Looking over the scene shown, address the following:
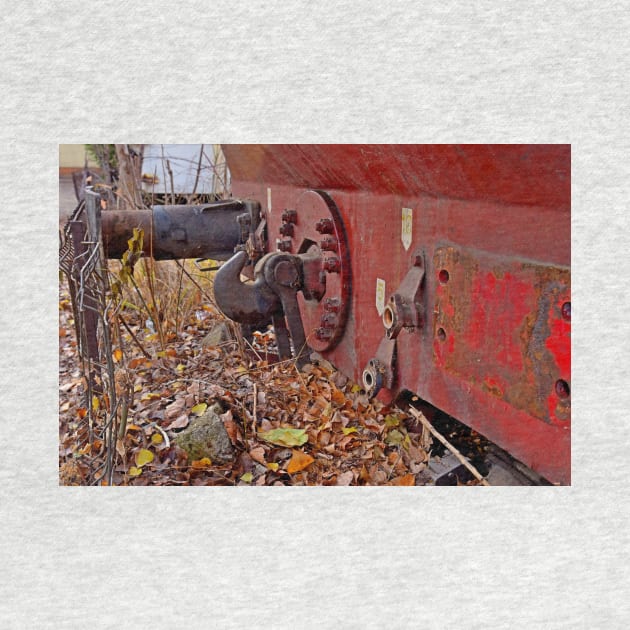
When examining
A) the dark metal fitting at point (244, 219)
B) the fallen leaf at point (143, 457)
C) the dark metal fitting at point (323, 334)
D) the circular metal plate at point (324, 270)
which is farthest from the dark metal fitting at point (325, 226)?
the fallen leaf at point (143, 457)

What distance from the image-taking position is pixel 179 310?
327 centimetres

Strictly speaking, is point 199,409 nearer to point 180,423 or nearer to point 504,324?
point 180,423

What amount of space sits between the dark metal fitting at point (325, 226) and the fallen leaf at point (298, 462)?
743mm

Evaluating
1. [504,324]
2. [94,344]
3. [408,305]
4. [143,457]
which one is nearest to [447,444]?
[408,305]

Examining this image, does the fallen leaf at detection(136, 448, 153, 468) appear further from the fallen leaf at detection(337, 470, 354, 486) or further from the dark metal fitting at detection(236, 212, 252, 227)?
the dark metal fitting at detection(236, 212, 252, 227)

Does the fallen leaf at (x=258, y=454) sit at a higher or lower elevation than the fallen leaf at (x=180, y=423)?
lower

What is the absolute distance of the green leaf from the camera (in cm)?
221

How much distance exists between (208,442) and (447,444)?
71 centimetres

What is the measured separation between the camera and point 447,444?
2.03 meters

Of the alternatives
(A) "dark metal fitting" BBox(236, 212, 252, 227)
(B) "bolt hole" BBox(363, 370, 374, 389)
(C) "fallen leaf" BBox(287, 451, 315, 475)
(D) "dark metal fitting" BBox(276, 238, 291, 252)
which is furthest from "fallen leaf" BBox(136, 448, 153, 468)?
(A) "dark metal fitting" BBox(236, 212, 252, 227)

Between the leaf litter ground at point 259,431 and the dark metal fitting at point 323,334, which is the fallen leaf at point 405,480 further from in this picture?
the dark metal fitting at point 323,334

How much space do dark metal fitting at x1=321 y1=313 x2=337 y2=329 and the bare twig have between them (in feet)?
1.40

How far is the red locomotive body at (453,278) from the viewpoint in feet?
5.01

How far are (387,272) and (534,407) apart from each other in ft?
2.29
